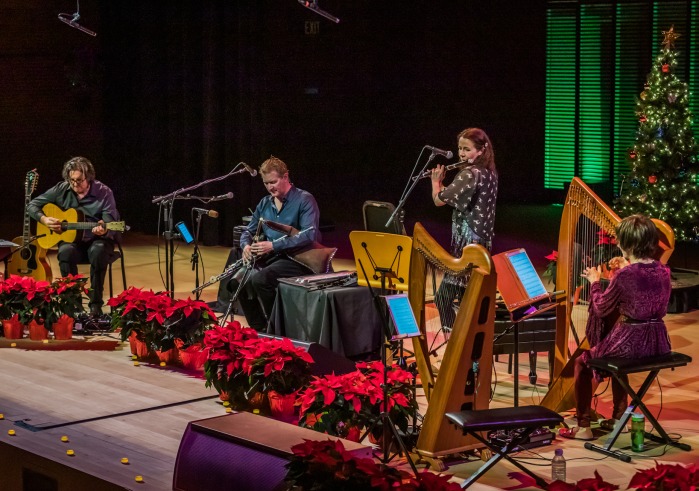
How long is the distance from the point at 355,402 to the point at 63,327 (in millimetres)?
3195

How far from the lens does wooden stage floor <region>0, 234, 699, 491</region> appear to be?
516cm

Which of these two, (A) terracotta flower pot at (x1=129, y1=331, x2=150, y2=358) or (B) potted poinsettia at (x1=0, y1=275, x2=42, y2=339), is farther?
(B) potted poinsettia at (x1=0, y1=275, x2=42, y2=339)

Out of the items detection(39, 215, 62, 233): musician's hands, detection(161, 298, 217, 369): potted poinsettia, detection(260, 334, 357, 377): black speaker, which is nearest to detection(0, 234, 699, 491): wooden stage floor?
detection(161, 298, 217, 369): potted poinsettia

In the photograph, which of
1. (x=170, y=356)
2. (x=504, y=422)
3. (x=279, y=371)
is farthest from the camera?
(x=170, y=356)

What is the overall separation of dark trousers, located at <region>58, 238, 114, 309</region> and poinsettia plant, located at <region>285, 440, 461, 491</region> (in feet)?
15.7

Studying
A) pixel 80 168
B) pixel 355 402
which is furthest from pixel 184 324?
pixel 355 402

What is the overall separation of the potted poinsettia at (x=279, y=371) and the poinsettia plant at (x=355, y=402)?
491 millimetres

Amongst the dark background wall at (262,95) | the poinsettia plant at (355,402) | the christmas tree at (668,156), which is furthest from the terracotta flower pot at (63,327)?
the dark background wall at (262,95)

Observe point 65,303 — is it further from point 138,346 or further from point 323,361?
point 323,361

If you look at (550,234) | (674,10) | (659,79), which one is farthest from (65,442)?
(674,10)

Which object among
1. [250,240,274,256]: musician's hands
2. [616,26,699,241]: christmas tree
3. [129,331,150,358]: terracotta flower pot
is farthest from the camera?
[616,26,699,241]: christmas tree

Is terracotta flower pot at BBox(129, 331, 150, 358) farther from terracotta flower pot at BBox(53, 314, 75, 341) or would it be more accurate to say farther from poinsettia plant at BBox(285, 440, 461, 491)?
poinsettia plant at BBox(285, 440, 461, 491)

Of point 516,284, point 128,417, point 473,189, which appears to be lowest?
point 128,417

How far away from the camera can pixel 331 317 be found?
701 centimetres
